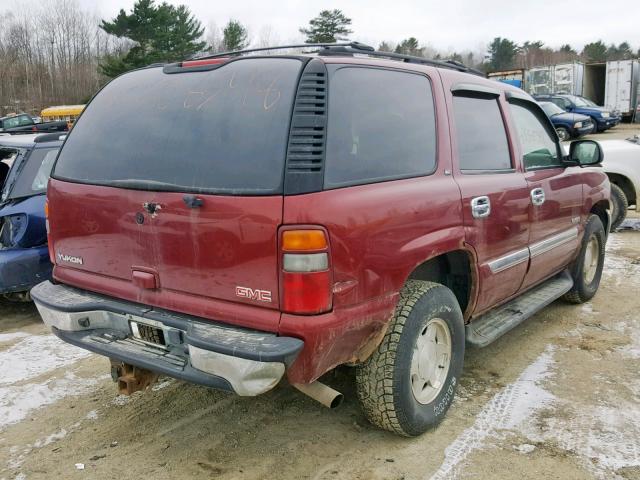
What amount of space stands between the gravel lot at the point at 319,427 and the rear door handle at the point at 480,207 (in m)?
1.14

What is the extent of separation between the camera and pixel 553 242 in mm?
4301

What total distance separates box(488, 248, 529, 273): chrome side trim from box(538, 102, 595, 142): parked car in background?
19.3 meters

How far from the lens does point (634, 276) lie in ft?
20.9

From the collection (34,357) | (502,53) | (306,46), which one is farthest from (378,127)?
(502,53)

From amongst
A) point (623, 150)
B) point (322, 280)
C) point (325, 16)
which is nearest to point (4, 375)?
point (322, 280)

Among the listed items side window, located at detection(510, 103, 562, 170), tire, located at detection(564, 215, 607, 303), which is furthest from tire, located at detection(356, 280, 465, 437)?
tire, located at detection(564, 215, 607, 303)

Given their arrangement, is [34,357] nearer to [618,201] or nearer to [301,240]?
[301,240]

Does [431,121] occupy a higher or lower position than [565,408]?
higher

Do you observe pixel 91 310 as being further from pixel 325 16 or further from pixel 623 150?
pixel 325 16

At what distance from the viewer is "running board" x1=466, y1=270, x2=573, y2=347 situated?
3.59 metres

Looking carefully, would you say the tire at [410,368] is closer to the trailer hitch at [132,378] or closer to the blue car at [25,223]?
the trailer hitch at [132,378]

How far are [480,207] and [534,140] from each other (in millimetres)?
1299

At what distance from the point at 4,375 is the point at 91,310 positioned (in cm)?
155

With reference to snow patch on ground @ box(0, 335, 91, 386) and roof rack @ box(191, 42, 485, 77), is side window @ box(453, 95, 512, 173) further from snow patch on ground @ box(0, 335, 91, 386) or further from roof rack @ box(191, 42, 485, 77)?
snow patch on ground @ box(0, 335, 91, 386)
